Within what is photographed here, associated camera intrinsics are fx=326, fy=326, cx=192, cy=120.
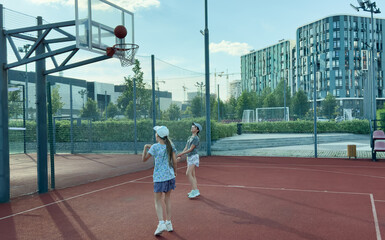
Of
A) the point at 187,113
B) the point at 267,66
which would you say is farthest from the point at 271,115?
the point at 267,66

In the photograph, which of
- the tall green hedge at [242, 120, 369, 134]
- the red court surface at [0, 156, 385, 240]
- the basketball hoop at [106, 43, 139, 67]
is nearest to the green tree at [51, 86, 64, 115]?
the tall green hedge at [242, 120, 369, 134]

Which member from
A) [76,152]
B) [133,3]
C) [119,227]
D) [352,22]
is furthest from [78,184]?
[352,22]

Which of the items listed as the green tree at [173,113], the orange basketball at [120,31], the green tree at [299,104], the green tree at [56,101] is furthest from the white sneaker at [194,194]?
the green tree at [299,104]

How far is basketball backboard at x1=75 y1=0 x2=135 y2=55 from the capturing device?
7863 mm

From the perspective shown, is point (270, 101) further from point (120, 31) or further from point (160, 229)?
point (160, 229)

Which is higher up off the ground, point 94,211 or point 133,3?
point 133,3

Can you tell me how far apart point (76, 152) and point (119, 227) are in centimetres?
1638

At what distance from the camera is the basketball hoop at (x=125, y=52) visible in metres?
8.83

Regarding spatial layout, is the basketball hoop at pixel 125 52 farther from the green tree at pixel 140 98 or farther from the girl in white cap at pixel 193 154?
the green tree at pixel 140 98

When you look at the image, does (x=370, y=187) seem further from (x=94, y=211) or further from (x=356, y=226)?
(x=94, y=211)

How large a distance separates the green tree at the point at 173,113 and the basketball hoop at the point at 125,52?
9.77m

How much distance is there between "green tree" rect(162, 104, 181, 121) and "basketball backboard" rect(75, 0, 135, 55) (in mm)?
9401

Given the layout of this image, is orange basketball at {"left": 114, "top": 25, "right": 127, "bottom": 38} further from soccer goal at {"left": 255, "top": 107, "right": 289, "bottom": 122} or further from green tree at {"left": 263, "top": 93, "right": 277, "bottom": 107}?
green tree at {"left": 263, "top": 93, "right": 277, "bottom": 107}

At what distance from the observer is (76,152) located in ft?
68.5
